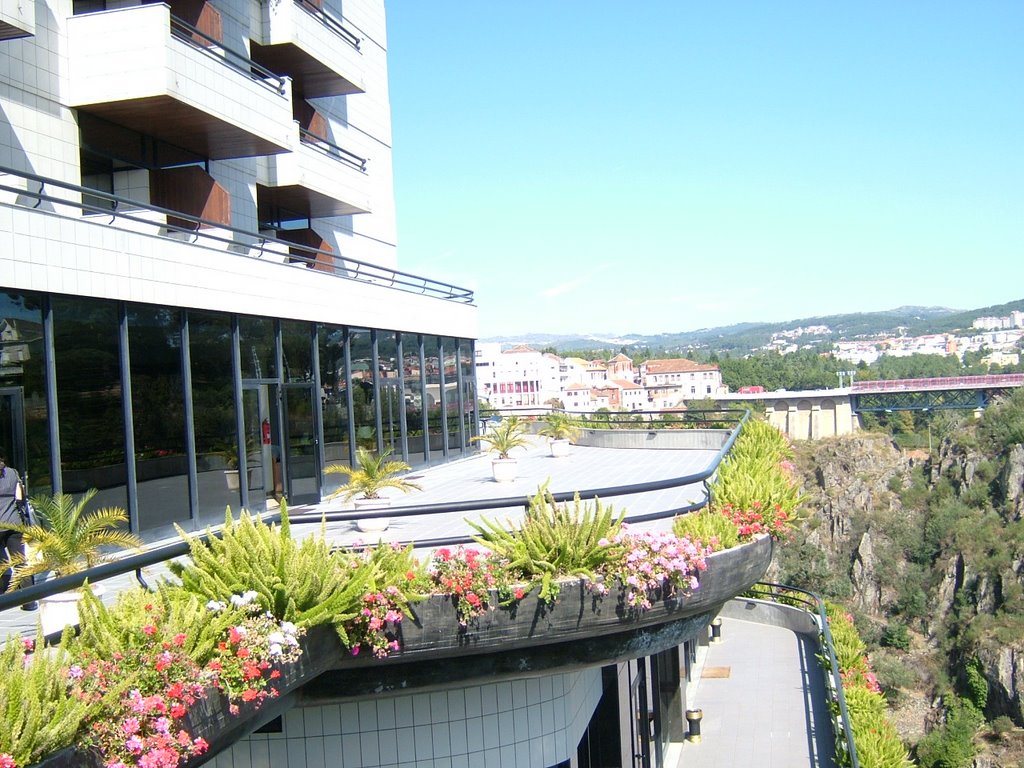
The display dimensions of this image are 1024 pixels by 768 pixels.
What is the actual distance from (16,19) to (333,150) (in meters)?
11.7

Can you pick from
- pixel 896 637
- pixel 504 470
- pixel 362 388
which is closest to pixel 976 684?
pixel 896 637

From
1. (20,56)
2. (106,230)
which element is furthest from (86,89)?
(106,230)

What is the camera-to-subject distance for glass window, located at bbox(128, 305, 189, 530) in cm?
1247

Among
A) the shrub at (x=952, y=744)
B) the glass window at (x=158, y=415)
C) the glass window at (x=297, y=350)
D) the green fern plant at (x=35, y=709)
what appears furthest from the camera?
the shrub at (x=952, y=744)

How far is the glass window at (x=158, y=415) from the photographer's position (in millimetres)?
12469

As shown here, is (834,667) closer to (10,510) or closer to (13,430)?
(10,510)

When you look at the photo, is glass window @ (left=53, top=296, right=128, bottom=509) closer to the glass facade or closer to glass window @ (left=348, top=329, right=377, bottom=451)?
the glass facade

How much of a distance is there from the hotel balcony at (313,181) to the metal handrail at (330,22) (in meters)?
2.47

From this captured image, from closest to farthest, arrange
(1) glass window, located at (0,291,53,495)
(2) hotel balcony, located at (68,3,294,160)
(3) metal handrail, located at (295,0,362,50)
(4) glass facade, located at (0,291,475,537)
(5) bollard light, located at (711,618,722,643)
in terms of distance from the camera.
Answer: (1) glass window, located at (0,291,53,495), (4) glass facade, located at (0,291,475,537), (2) hotel balcony, located at (68,3,294,160), (3) metal handrail, located at (295,0,362,50), (5) bollard light, located at (711,618,722,643)

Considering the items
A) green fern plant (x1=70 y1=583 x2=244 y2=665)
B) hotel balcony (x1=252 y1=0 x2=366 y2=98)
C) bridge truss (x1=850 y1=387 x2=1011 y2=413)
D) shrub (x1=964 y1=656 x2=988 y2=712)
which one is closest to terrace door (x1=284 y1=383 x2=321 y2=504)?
hotel balcony (x1=252 y1=0 x2=366 y2=98)

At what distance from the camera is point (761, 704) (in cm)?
1698

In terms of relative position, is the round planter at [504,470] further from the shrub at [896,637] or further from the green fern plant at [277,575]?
the shrub at [896,637]

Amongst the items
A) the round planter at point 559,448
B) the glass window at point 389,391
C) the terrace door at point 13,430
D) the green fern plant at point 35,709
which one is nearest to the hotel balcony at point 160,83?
the terrace door at point 13,430

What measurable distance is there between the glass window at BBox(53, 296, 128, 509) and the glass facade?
0.02 metres
